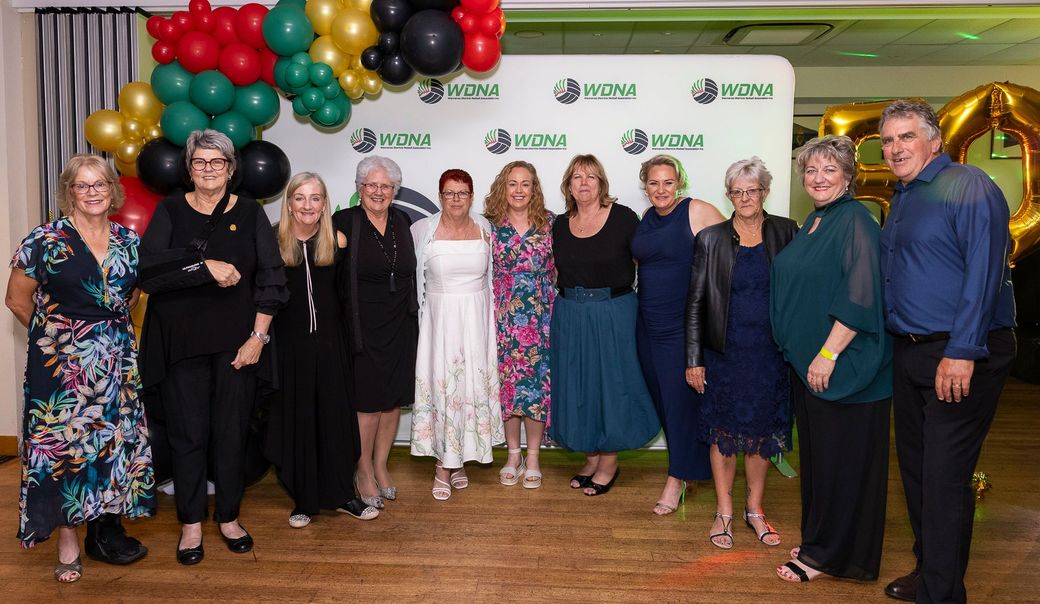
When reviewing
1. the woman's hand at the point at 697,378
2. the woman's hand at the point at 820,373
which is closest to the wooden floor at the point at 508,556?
the woman's hand at the point at 697,378

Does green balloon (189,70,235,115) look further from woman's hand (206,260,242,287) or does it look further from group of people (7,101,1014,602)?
woman's hand (206,260,242,287)

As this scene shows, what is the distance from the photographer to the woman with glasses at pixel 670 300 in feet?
11.3

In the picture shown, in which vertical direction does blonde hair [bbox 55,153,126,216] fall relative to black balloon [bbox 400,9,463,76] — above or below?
below

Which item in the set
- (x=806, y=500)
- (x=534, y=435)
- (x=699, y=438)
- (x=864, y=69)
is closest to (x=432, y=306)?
(x=534, y=435)

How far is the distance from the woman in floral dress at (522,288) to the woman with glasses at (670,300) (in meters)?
0.52

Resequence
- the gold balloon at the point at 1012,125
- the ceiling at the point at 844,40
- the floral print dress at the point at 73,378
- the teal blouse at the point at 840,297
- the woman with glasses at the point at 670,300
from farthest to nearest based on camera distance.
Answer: the ceiling at the point at 844,40 < the gold balloon at the point at 1012,125 < the woman with glasses at the point at 670,300 < the floral print dress at the point at 73,378 < the teal blouse at the point at 840,297

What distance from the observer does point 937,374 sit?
2391 millimetres

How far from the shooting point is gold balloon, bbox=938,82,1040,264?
4129mm

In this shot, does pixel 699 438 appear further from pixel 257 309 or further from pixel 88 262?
pixel 88 262

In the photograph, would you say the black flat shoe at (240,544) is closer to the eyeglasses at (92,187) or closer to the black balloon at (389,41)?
the eyeglasses at (92,187)

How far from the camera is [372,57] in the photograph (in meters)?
3.83

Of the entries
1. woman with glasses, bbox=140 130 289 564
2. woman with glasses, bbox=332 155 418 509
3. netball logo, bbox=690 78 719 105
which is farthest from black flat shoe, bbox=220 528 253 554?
netball logo, bbox=690 78 719 105

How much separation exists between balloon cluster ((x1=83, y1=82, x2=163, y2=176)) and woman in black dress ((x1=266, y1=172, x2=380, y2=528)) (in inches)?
45.3

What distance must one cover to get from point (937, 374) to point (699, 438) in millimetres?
1173
